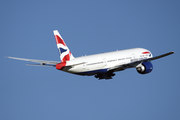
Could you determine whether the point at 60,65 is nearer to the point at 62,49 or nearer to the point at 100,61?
the point at 62,49

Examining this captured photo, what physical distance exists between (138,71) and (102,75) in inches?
252

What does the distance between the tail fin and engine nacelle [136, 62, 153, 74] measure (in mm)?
12697

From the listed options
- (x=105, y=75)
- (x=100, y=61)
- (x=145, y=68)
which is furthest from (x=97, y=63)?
(x=145, y=68)

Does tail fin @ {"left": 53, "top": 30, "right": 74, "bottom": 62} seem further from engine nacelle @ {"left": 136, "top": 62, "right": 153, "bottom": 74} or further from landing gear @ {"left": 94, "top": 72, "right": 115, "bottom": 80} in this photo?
engine nacelle @ {"left": 136, "top": 62, "right": 153, "bottom": 74}

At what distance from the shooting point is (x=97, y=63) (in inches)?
2324

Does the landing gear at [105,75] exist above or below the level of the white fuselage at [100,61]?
below

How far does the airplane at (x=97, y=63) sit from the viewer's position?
57.5 m

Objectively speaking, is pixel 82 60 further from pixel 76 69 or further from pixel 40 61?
pixel 40 61

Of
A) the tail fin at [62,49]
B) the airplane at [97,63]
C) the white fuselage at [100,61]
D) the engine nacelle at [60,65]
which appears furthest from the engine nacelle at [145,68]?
the engine nacelle at [60,65]

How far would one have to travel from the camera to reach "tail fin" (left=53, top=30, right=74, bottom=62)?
58.2 metres

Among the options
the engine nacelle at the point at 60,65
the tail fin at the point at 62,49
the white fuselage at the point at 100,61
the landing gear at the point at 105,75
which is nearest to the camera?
the engine nacelle at the point at 60,65

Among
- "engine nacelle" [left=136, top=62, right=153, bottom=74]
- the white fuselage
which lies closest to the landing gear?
the white fuselage

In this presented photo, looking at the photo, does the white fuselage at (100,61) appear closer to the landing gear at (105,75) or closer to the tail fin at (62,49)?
the tail fin at (62,49)

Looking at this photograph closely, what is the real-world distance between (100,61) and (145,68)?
8670 mm
